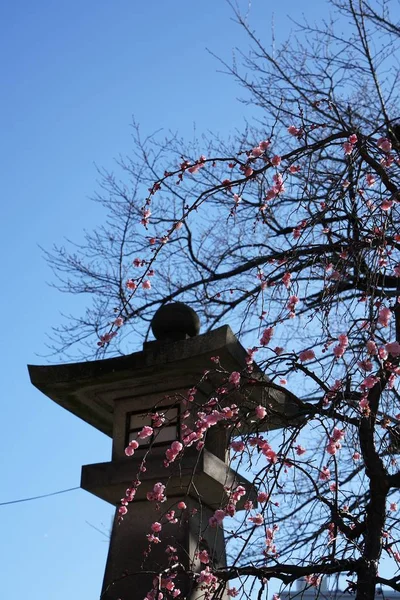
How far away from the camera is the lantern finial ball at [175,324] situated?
4598 mm

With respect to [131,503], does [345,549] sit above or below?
below

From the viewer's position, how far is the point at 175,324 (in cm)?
460

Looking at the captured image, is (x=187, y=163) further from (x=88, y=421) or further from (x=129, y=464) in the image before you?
(x=88, y=421)

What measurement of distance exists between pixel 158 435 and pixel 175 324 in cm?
68

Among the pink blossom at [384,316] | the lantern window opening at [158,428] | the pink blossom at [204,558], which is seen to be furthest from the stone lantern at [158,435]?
the pink blossom at [384,316]

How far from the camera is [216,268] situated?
6801 mm

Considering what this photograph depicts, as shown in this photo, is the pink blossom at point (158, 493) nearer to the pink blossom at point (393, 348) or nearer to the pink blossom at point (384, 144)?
the pink blossom at point (393, 348)

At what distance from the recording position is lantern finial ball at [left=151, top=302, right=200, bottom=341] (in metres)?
4.60

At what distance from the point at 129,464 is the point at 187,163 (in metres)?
1.71

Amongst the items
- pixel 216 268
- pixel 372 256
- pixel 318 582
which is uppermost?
pixel 216 268

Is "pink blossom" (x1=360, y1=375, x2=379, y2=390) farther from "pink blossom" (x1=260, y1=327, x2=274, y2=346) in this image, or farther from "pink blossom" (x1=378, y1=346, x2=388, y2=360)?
"pink blossom" (x1=260, y1=327, x2=274, y2=346)

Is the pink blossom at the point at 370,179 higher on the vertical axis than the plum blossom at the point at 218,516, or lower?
higher

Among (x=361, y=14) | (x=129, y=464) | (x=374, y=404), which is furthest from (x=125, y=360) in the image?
(x=361, y=14)

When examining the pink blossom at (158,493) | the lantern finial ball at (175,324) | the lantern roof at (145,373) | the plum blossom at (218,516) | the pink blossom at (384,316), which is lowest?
the plum blossom at (218,516)
